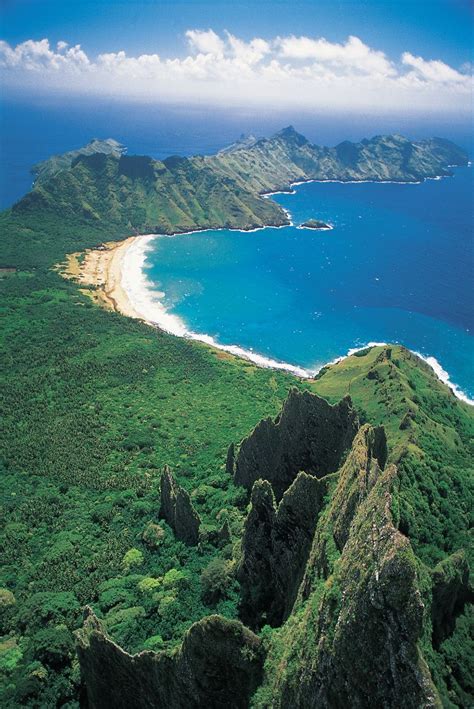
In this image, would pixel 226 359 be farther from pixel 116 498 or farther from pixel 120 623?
pixel 120 623

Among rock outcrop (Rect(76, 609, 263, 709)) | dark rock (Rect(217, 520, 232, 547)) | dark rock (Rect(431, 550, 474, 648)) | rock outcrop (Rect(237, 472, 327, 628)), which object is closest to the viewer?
rock outcrop (Rect(76, 609, 263, 709))

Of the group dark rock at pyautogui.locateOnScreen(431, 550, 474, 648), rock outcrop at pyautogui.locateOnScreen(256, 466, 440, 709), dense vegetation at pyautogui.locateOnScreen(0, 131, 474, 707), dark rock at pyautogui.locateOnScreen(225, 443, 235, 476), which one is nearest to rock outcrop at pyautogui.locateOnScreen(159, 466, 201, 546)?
dense vegetation at pyautogui.locateOnScreen(0, 131, 474, 707)

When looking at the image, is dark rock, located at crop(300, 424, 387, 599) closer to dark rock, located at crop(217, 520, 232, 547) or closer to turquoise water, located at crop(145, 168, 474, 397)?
dark rock, located at crop(217, 520, 232, 547)

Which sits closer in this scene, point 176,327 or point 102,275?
point 176,327

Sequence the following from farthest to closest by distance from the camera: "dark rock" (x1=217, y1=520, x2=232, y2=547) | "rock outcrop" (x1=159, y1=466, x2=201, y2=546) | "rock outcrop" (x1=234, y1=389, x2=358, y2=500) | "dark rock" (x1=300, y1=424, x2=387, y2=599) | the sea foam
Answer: the sea foam
"rock outcrop" (x1=159, y1=466, x2=201, y2=546)
"dark rock" (x1=217, y1=520, x2=232, y2=547)
"rock outcrop" (x1=234, y1=389, x2=358, y2=500)
"dark rock" (x1=300, y1=424, x2=387, y2=599)

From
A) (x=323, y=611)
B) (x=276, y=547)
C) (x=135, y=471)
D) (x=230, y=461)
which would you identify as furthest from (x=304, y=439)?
(x=135, y=471)

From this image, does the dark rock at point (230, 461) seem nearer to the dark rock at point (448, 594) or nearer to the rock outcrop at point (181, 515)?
the rock outcrop at point (181, 515)

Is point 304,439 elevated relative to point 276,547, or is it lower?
elevated

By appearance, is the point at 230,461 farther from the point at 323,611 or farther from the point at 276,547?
the point at 323,611
